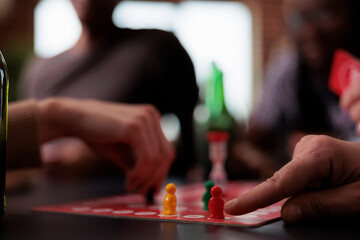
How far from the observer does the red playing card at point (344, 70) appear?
2.83ft

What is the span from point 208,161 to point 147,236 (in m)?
1.18

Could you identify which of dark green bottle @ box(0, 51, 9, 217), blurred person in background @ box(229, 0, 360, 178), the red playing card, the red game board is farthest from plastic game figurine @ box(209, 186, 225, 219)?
blurred person in background @ box(229, 0, 360, 178)

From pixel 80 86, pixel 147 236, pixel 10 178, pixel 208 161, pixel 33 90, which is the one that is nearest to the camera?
pixel 147 236

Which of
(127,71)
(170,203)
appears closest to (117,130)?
(170,203)

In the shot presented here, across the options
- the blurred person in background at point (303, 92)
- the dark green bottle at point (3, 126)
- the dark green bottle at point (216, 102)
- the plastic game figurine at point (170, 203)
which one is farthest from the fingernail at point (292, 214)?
the blurred person in background at point (303, 92)

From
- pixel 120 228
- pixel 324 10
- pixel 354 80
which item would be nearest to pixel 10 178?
pixel 120 228

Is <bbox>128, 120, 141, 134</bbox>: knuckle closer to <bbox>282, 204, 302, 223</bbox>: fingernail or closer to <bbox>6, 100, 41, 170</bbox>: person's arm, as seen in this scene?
<bbox>6, 100, 41, 170</bbox>: person's arm

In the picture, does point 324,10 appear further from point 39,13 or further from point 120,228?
point 39,13

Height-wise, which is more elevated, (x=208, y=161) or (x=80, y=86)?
(x=80, y=86)

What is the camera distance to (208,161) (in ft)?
5.15

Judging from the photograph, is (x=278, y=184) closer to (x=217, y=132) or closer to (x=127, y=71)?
(x=217, y=132)

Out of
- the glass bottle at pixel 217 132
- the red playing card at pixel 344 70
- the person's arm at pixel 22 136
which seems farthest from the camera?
the glass bottle at pixel 217 132

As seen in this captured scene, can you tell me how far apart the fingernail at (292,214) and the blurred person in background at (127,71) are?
1239 millimetres

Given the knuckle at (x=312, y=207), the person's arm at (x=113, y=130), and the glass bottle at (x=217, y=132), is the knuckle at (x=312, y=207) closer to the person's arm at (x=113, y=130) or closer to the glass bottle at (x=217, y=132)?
the person's arm at (x=113, y=130)
